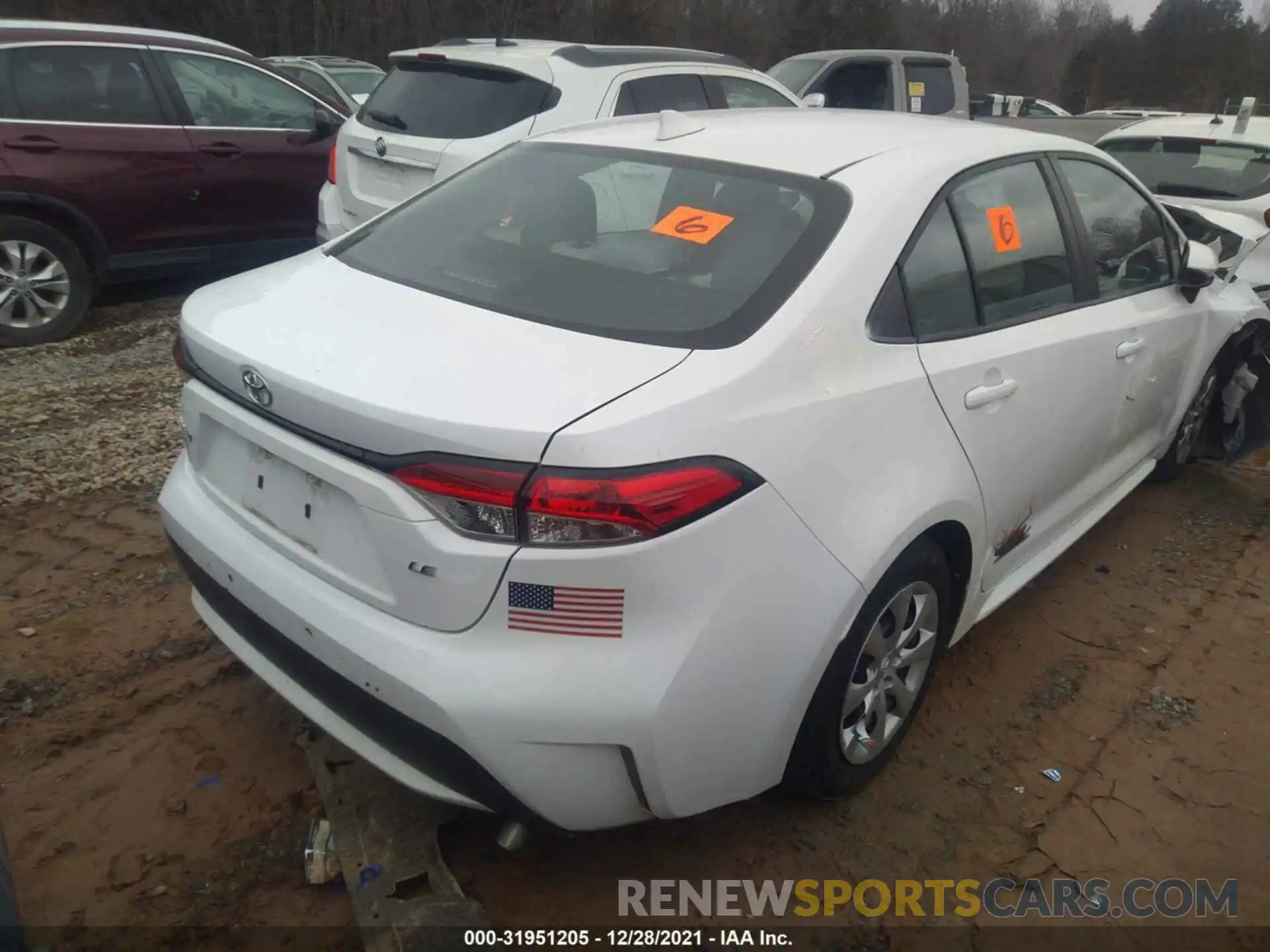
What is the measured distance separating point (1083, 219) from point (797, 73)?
319 inches

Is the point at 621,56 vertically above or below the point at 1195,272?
above

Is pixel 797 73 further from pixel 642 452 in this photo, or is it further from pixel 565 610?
pixel 565 610

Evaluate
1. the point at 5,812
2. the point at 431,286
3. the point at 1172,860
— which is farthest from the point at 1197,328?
the point at 5,812

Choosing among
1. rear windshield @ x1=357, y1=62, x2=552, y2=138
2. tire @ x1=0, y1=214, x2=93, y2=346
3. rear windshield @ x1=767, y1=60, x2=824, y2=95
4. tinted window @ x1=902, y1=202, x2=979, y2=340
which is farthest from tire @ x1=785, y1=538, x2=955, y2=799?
rear windshield @ x1=767, y1=60, x2=824, y2=95

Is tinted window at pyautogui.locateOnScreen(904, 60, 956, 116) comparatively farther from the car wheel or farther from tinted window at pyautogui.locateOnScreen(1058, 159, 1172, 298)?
tinted window at pyautogui.locateOnScreen(1058, 159, 1172, 298)

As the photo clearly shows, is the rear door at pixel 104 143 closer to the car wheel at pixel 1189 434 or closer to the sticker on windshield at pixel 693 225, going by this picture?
the sticker on windshield at pixel 693 225

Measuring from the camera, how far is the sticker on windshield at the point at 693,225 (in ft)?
8.24

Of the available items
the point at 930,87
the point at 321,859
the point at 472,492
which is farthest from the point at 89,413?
the point at 930,87

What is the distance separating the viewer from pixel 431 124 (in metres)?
5.51

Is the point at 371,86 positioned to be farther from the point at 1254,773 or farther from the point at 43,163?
the point at 1254,773

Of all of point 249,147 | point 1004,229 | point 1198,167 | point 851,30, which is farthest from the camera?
point 851,30

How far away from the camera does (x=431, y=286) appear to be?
249 centimetres

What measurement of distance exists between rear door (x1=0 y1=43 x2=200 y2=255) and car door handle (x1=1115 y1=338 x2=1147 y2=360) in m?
5.44

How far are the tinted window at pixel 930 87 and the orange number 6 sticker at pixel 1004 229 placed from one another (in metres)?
8.23
